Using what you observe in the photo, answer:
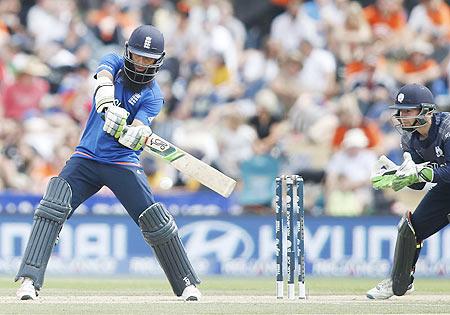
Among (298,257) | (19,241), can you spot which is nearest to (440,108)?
(19,241)

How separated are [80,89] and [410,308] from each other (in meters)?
8.13

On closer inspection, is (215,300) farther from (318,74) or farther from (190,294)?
(318,74)

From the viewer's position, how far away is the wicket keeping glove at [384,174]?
337 inches

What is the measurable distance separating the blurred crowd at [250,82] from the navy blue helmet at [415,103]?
4841 millimetres

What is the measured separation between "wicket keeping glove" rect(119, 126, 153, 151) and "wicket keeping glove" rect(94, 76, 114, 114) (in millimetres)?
224

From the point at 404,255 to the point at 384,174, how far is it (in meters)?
0.69

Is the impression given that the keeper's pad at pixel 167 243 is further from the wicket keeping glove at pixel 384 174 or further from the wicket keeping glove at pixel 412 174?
the wicket keeping glove at pixel 412 174

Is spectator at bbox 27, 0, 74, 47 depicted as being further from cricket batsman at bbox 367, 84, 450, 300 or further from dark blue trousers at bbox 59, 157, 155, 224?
cricket batsman at bbox 367, 84, 450, 300

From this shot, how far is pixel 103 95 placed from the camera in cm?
798

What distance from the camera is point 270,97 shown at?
14969mm

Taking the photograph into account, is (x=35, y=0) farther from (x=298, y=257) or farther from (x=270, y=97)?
(x=298, y=257)

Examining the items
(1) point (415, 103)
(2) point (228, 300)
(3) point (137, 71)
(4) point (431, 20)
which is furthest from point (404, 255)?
(4) point (431, 20)

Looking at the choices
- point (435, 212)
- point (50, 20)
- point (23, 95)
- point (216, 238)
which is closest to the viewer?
point (435, 212)

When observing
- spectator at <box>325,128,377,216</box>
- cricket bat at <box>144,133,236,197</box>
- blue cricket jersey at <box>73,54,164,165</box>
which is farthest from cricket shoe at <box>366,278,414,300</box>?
spectator at <box>325,128,377,216</box>
